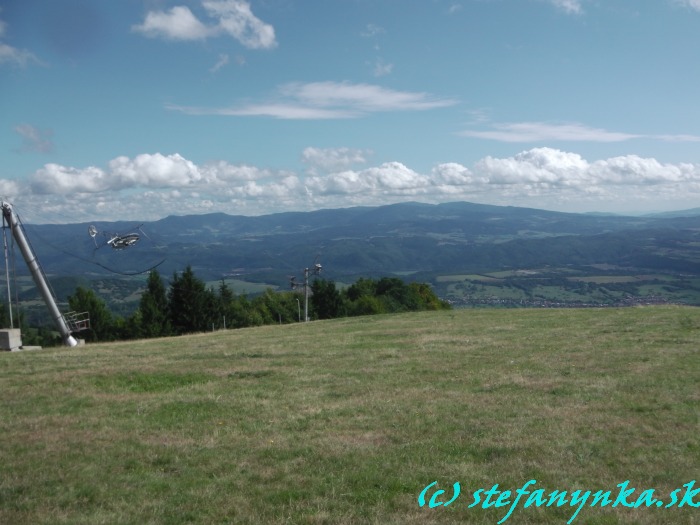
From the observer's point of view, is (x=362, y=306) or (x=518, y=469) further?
(x=362, y=306)

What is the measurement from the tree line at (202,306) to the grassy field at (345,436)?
61.4 meters

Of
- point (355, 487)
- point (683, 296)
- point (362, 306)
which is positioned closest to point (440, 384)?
A: point (355, 487)

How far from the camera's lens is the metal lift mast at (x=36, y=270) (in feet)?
138

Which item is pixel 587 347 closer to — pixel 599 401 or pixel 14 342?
Answer: pixel 599 401

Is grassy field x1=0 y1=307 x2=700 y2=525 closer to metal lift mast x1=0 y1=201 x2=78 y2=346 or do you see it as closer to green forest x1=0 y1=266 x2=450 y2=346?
metal lift mast x1=0 y1=201 x2=78 y2=346

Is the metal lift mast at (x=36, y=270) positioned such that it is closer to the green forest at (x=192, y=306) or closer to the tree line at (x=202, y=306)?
the green forest at (x=192, y=306)

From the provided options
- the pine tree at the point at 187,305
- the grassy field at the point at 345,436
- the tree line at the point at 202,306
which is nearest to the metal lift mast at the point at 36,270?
the grassy field at the point at 345,436

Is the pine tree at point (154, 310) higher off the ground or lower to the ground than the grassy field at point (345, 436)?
lower

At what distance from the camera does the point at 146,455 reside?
1004 cm

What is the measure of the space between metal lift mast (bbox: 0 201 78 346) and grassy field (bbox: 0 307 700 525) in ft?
80.9

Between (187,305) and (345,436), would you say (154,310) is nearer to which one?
(187,305)

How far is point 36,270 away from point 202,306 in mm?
38876

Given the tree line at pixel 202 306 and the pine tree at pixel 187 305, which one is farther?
the tree line at pixel 202 306

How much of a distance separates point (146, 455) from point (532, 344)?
1715cm
